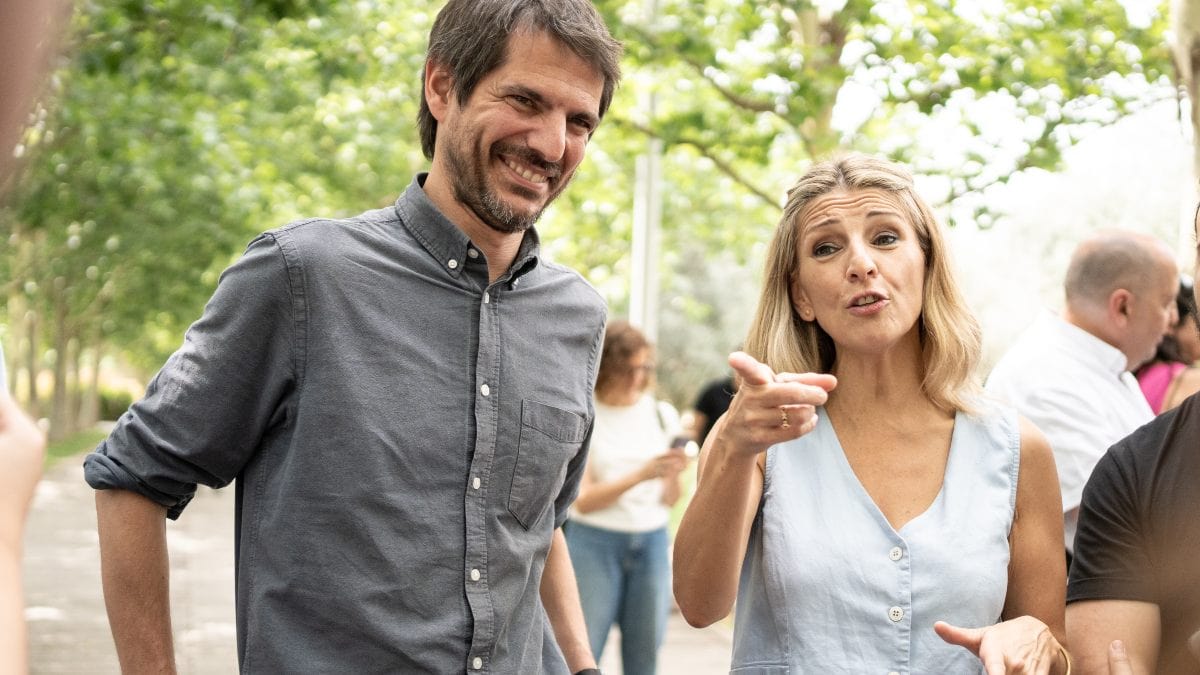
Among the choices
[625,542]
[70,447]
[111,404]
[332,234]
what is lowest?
[111,404]

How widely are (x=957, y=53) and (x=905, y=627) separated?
7332mm

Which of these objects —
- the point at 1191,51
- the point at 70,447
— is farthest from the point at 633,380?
the point at 70,447

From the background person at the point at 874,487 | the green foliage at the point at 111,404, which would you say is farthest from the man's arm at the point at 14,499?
the green foliage at the point at 111,404

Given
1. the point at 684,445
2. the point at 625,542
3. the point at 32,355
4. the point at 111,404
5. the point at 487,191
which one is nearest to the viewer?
the point at 487,191

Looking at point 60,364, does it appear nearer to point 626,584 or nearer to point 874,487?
point 626,584

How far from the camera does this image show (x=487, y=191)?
9.02 feet

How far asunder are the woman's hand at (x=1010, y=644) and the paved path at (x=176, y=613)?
207 inches

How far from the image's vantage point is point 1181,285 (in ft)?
18.4

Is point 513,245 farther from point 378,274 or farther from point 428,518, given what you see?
point 428,518

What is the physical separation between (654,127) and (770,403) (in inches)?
329

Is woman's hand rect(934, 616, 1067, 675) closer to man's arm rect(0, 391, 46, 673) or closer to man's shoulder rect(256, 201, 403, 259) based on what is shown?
A: man's shoulder rect(256, 201, 403, 259)

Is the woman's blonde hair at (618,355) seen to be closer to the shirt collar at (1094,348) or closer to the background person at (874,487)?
the shirt collar at (1094,348)

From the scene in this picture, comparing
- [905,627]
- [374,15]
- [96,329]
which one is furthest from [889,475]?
[96,329]

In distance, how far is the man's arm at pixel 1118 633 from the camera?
2.63 metres
